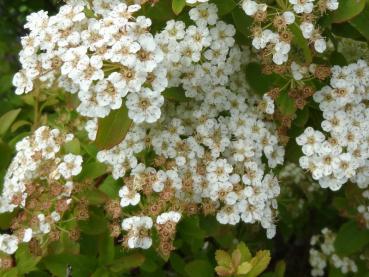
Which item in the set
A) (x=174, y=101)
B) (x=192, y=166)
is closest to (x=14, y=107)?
(x=174, y=101)

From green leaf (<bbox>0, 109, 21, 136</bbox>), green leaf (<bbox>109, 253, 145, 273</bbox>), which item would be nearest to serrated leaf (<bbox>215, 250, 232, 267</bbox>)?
green leaf (<bbox>109, 253, 145, 273</bbox>)

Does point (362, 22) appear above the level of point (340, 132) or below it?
above

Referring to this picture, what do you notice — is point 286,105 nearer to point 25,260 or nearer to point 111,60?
point 111,60

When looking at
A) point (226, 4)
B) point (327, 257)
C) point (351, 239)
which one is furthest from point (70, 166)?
point (327, 257)

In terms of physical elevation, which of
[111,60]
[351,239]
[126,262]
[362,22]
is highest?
[111,60]

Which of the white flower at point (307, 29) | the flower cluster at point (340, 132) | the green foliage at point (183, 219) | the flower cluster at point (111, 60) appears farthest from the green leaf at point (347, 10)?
the flower cluster at point (111, 60)
